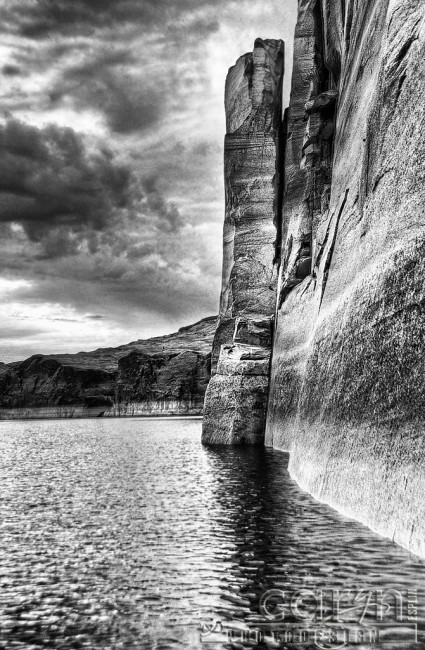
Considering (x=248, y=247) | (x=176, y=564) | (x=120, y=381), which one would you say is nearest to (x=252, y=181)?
(x=248, y=247)

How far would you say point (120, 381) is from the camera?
453ft

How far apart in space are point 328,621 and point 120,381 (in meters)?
133

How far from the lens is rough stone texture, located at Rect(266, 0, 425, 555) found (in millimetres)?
9734

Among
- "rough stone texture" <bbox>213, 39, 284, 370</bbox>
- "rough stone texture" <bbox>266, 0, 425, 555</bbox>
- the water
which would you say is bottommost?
the water

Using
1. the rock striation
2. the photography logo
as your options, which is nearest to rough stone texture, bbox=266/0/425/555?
the photography logo

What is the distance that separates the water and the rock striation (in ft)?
55.7

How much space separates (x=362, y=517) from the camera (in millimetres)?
11711

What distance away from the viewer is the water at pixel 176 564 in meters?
7.28

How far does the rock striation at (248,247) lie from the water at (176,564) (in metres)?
17.0

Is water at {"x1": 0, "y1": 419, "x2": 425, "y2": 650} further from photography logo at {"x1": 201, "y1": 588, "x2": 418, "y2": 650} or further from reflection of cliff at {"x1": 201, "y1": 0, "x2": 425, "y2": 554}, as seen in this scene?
reflection of cliff at {"x1": 201, "y1": 0, "x2": 425, "y2": 554}

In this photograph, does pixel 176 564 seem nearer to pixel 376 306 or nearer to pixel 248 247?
pixel 376 306

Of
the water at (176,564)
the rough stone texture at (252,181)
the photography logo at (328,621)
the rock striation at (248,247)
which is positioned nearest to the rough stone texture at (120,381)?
the rock striation at (248,247)

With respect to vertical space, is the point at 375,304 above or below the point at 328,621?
above

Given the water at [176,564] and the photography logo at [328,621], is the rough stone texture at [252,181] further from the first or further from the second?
the photography logo at [328,621]
